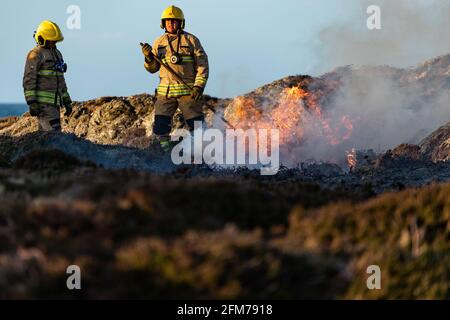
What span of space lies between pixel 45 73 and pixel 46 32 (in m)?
0.87

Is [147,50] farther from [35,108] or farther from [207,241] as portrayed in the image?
[207,241]

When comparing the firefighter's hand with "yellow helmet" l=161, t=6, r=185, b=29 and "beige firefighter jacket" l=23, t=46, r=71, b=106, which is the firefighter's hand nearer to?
"yellow helmet" l=161, t=6, r=185, b=29

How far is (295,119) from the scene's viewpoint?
24.7m

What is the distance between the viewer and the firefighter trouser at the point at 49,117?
15555 mm

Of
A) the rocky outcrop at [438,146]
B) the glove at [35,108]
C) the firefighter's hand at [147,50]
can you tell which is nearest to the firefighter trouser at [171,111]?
the firefighter's hand at [147,50]

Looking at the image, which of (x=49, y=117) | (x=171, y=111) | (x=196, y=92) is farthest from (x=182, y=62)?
(x=49, y=117)

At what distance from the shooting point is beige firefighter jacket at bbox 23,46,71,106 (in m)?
14.9

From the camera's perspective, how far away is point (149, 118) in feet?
98.5

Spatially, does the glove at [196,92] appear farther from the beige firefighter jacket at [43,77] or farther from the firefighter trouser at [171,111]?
the beige firefighter jacket at [43,77]

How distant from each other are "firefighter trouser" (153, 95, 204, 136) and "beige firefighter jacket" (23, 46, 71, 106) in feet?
7.46
